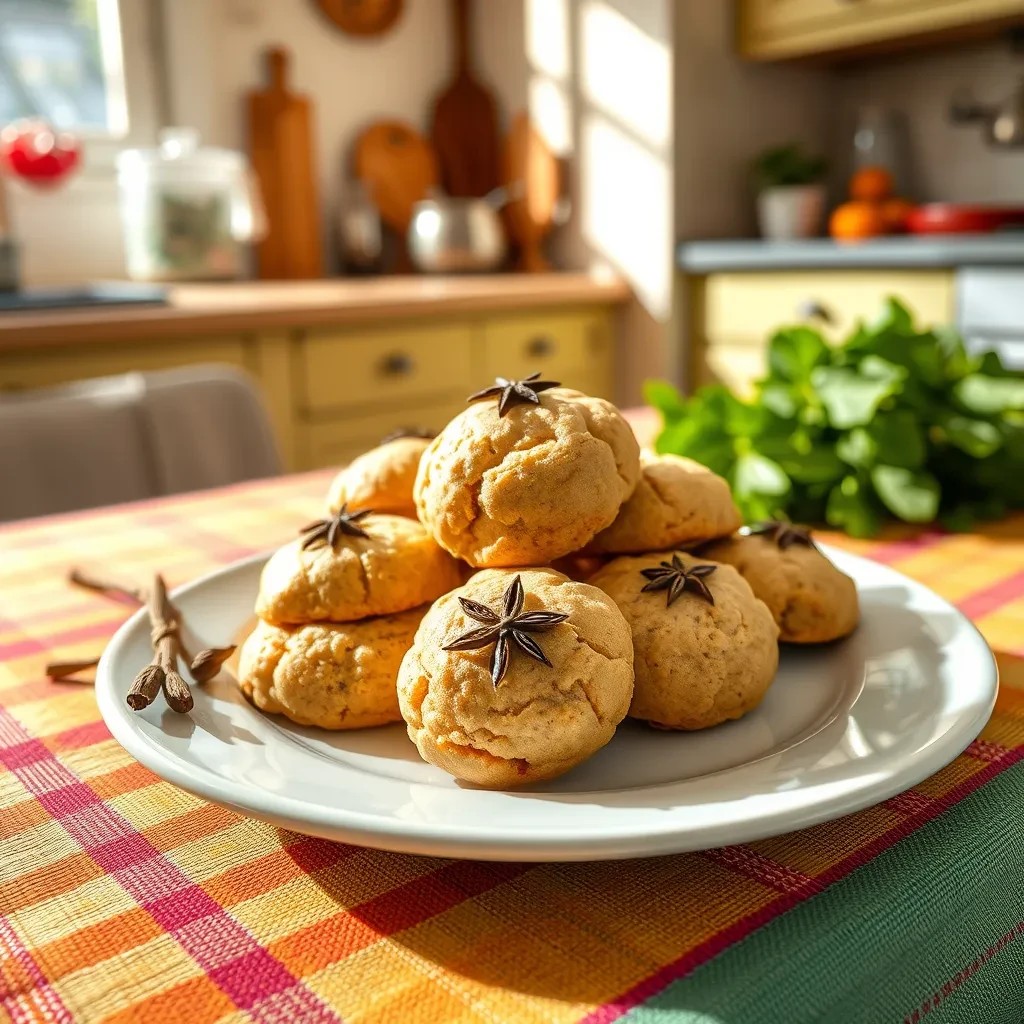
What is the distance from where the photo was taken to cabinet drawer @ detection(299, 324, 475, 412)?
2441mm

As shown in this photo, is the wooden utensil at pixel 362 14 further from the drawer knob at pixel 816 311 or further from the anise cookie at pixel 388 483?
the anise cookie at pixel 388 483

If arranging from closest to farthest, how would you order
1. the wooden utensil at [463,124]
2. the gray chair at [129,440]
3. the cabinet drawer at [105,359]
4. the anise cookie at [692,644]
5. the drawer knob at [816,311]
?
1. the anise cookie at [692,644]
2. the gray chair at [129,440]
3. the cabinet drawer at [105,359]
4. the drawer knob at [816,311]
5. the wooden utensil at [463,124]

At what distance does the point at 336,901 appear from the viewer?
427mm

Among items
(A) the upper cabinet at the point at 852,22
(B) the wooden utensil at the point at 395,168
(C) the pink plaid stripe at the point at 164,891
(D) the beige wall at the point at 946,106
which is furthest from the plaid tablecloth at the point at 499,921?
(B) the wooden utensil at the point at 395,168

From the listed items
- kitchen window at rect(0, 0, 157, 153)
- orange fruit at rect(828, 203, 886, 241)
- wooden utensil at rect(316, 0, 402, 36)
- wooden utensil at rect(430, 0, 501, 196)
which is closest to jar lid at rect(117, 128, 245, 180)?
kitchen window at rect(0, 0, 157, 153)

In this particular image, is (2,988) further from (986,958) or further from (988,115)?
(988,115)

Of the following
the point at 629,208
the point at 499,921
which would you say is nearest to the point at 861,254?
the point at 629,208

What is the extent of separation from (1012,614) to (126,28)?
2958mm

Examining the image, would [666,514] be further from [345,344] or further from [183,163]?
[183,163]

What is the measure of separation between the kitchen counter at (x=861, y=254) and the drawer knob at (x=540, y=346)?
47cm

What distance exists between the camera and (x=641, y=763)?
0.48 metres

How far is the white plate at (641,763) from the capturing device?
0.39 m

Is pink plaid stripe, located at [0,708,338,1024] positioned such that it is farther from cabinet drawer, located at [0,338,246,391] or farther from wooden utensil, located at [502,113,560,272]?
wooden utensil, located at [502,113,560,272]

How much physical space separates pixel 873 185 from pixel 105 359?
6.92 ft
